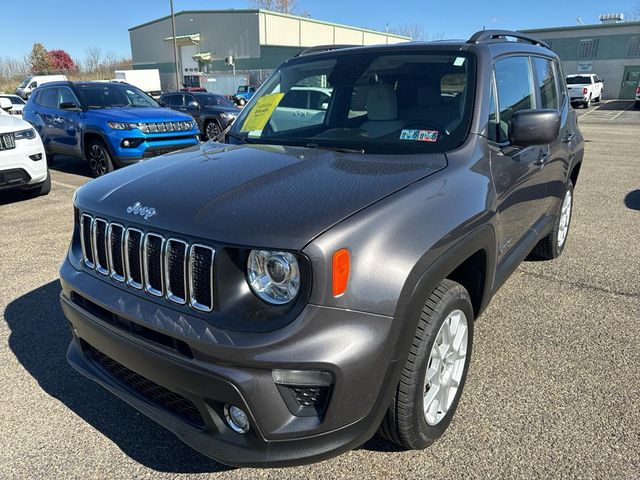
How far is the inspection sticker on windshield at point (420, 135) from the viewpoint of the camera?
2616mm

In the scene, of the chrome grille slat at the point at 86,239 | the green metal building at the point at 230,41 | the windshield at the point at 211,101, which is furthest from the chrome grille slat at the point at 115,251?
the green metal building at the point at 230,41

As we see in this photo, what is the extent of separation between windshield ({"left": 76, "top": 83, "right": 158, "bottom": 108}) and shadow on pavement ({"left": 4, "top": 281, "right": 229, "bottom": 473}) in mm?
6088

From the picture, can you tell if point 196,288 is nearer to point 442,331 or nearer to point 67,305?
point 67,305

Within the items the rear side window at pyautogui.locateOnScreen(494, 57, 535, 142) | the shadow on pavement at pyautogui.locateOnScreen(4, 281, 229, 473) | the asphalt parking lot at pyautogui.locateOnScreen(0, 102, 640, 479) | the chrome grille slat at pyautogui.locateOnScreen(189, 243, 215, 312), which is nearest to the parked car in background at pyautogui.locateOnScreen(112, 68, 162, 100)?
the shadow on pavement at pyautogui.locateOnScreen(4, 281, 229, 473)

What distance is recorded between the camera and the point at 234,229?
1.76 m

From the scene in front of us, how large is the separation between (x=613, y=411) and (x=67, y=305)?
2.77 meters

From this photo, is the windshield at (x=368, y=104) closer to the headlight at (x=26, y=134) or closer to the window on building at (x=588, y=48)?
the headlight at (x=26, y=134)

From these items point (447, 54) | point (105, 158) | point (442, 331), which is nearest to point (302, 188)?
point (442, 331)

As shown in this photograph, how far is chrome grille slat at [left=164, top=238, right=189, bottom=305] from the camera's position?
6.12 ft

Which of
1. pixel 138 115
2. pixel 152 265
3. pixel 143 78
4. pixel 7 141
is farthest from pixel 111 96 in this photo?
pixel 143 78

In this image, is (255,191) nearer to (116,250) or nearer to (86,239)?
(116,250)

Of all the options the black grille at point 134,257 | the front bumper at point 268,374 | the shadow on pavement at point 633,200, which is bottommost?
the shadow on pavement at point 633,200

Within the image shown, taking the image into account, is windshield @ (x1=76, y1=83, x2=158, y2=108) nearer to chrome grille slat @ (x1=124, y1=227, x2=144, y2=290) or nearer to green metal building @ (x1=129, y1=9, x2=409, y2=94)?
chrome grille slat @ (x1=124, y1=227, x2=144, y2=290)

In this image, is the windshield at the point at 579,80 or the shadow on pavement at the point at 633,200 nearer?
the shadow on pavement at the point at 633,200
